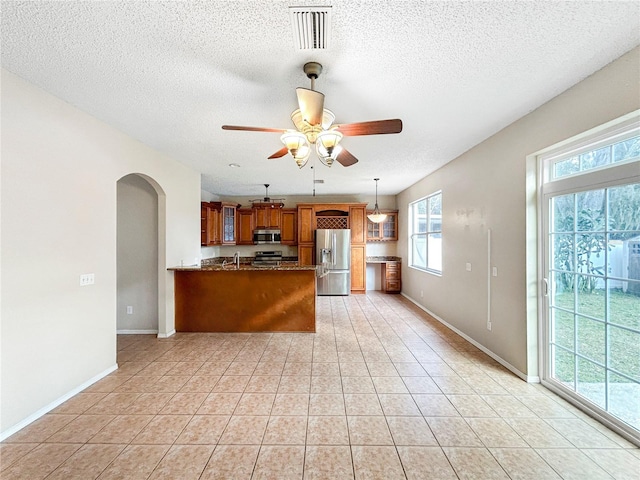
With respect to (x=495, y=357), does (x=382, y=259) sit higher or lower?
higher

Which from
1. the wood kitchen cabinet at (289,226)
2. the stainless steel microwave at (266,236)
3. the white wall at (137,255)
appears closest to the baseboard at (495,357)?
the wood kitchen cabinet at (289,226)

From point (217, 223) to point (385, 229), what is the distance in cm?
431

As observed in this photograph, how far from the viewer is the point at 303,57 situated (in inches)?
71.5

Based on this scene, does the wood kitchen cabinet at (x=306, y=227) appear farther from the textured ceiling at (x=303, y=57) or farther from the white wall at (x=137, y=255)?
the textured ceiling at (x=303, y=57)

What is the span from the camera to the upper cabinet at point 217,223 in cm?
639

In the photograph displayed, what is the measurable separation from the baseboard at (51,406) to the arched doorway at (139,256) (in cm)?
123

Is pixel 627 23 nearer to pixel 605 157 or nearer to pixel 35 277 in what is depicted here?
pixel 605 157

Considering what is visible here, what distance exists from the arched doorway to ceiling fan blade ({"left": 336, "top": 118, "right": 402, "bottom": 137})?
10.2 feet

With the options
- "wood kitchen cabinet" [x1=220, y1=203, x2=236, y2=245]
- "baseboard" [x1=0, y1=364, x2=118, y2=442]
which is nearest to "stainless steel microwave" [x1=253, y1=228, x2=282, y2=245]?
"wood kitchen cabinet" [x1=220, y1=203, x2=236, y2=245]

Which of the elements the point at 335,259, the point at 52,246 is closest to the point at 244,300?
the point at 52,246

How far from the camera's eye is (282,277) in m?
4.31

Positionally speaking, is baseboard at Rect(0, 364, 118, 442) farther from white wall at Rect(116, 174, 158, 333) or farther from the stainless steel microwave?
the stainless steel microwave

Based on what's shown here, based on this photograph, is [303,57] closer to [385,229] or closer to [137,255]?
[137,255]

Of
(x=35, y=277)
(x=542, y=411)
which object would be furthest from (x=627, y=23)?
(x=35, y=277)
